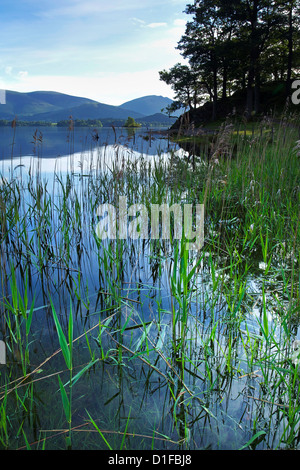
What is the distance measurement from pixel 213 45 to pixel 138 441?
26.5m

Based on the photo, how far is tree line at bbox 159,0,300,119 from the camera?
65.9 feet

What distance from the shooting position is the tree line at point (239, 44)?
20.1 metres

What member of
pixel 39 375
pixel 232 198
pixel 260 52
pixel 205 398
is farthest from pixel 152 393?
pixel 260 52

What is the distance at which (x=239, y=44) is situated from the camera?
19750 millimetres
